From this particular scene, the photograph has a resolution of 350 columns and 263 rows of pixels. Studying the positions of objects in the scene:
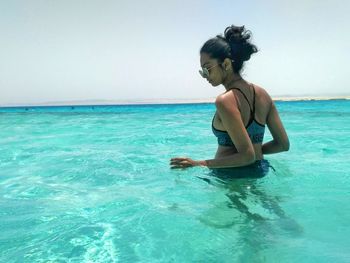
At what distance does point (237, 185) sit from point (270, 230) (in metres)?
0.85

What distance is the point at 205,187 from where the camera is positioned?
13.4 ft

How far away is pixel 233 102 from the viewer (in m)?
3.11

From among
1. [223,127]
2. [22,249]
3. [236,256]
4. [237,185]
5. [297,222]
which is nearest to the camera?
[236,256]

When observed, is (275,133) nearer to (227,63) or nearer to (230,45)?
(227,63)

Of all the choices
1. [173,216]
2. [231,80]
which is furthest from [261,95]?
[173,216]

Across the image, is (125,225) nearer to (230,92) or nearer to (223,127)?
(223,127)

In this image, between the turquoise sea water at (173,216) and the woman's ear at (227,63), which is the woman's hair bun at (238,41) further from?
the turquoise sea water at (173,216)

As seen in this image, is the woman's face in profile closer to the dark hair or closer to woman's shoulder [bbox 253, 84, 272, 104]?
the dark hair

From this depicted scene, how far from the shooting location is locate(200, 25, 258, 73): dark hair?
3.19 m

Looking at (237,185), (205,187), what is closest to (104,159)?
(205,187)

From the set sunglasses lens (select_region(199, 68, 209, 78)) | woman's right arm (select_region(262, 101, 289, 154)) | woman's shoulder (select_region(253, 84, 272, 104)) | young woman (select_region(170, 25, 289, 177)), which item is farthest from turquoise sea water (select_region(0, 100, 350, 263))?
sunglasses lens (select_region(199, 68, 209, 78))

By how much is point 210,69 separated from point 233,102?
1.29ft

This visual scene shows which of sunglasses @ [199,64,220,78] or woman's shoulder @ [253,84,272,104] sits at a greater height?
sunglasses @ [199,64,220,78]

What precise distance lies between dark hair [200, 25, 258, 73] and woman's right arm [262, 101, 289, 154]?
68 cm
